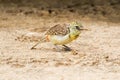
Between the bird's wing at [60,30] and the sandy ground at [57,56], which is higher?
the bird's wing at [60,30]

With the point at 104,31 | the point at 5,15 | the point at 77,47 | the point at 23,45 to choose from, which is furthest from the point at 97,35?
the point at 5,15

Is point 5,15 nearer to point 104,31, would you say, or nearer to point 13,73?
point 104,31

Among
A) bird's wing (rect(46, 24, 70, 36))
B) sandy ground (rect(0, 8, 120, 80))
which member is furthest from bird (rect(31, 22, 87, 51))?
Result: sandy ground (rect(0, 8, 120, 80))

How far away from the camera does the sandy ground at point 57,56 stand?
6480 mm

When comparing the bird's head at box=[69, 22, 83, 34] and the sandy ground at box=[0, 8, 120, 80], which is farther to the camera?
the bird's head at box=[69, 22, 83, 34]

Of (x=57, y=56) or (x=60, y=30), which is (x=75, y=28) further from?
(x=57, y=56)

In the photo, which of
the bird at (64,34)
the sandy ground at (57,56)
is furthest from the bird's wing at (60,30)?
the sandy ground at (57,56)

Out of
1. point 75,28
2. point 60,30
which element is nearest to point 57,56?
point 60,30

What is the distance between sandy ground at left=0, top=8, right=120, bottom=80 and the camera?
648 centimetres

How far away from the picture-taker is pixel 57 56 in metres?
7.33

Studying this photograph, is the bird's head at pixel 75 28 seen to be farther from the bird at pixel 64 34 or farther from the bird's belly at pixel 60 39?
the bird's belly at pixel 60 39

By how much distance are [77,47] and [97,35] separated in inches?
41.0

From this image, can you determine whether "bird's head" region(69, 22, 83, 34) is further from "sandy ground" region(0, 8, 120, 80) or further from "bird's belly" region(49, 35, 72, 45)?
"sandy ground" region(0, 8, 120, 80)

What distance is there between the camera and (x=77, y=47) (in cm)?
802
